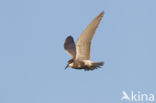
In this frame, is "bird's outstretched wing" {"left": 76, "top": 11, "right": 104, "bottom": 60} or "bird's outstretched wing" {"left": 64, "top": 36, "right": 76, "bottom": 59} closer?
"bird's outstretched wing" {"left": 76, "top": 11, "right": 104, "bottom": 60}

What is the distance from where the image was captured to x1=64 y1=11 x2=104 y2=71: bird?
12.9 m

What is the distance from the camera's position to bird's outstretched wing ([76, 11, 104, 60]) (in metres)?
12.9

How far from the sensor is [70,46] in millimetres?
13742

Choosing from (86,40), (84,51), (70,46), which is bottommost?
(84,51)

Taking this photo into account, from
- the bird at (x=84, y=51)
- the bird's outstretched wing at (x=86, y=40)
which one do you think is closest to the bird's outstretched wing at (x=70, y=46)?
the bird at (x=84, y=51)

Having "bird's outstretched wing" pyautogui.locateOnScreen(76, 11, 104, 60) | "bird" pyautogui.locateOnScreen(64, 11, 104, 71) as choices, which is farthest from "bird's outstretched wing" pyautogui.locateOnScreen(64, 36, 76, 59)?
"bird's outstretched wing" pyautogui.locateOnScreen(76, 11, 104, 60)

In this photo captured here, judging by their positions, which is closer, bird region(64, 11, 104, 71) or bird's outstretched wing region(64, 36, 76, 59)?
bird region(64, 11, 104, 71)

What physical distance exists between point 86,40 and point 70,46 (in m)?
0.92

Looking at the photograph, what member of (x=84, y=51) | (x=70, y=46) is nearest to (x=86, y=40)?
(x=84, y=51)

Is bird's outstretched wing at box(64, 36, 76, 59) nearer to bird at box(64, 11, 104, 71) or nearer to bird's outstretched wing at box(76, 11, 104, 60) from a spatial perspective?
bird at box(64, 11, 104, 71)

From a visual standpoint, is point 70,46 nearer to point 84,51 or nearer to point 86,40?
point 84,51

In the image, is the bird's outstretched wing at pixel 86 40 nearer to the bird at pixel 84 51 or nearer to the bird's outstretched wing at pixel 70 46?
the bird at pixel 84 51

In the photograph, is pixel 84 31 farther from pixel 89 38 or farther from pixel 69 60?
pixel 69 60

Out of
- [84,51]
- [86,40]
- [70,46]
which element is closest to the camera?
[86,40]
